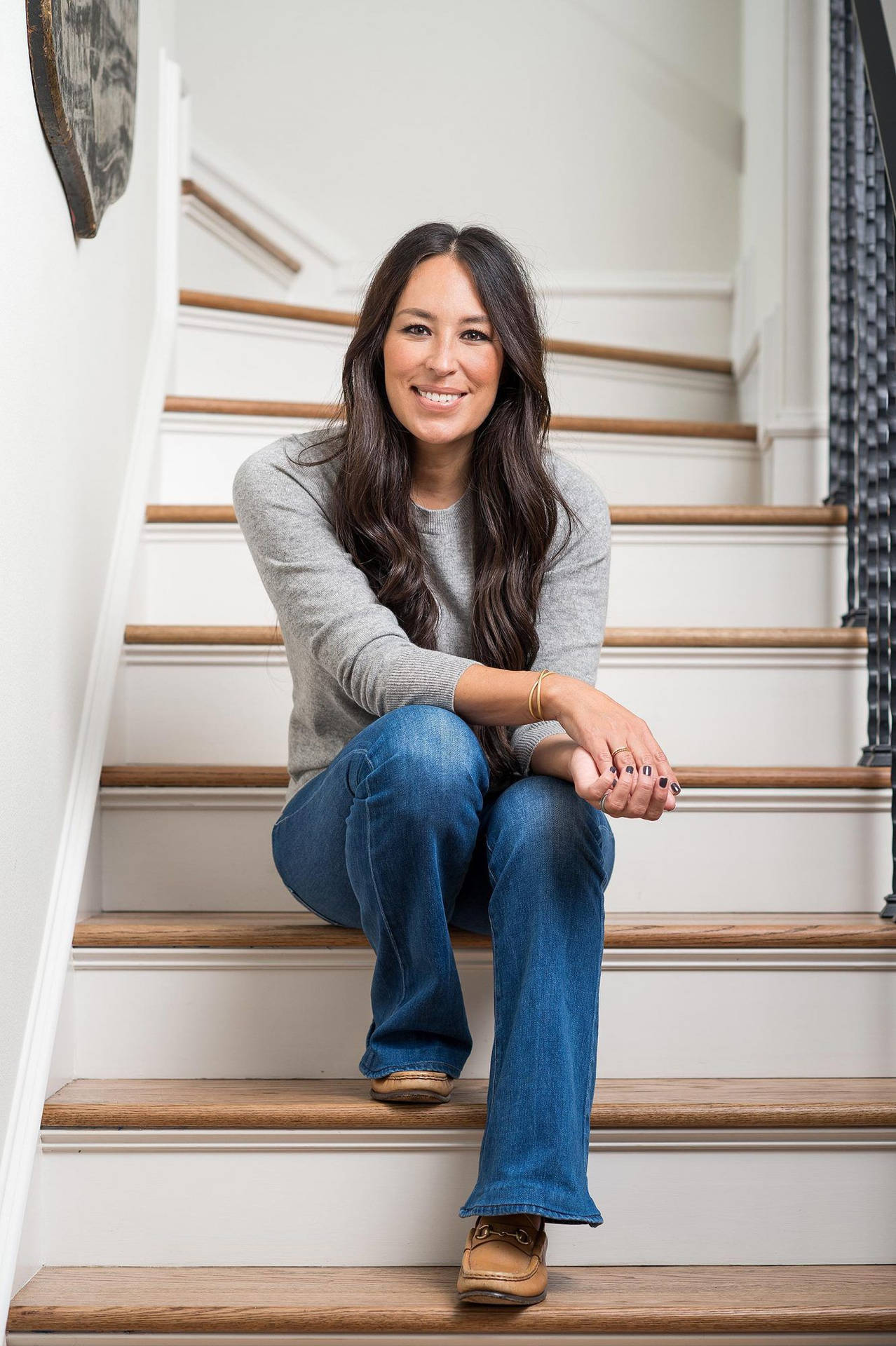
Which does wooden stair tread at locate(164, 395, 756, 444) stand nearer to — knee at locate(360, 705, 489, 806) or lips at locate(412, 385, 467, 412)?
lips at locate(412, 385, 467, 412)

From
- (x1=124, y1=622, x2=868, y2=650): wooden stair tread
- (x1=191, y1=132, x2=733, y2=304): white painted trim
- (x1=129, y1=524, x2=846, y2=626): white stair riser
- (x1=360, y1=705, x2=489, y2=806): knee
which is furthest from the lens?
(x1=191, y1=132, x2=733, y2=304): white painted trim

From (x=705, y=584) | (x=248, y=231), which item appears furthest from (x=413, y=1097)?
(x=248, y=231)

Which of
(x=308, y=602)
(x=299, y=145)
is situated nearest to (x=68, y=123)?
(x=308, y=602)

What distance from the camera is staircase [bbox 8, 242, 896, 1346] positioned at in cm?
120

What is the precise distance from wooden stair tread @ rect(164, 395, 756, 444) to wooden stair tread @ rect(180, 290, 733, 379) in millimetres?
184

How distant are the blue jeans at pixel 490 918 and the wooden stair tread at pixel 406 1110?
0.05 m

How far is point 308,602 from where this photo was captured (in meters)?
1.38

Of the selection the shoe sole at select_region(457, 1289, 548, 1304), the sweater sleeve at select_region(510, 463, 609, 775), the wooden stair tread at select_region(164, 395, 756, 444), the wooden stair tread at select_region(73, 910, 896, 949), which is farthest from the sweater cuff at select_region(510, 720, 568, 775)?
the wooden stair tread at select_region(164, 395, 756, 444)

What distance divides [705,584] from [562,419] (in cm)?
52

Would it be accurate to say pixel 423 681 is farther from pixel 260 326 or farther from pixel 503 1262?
pixel 260 326

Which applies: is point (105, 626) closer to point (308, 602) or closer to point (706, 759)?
point (308, 602)

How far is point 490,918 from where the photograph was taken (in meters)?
1.23

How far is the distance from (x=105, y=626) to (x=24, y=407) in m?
0.54

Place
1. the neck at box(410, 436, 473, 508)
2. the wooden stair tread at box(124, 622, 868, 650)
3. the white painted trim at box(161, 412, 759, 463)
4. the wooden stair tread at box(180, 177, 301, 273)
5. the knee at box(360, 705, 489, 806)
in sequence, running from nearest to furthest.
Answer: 1. the knee at box(360, 705, 489, 806)
2. the neck at box(410, 436, 473, 508)
3. the wooden stair tread at box(124, 622, 868, 650)
4. the white painted trim at box(161, 412, 759, 463)
5. the wooden stair tread at box(180, 177, 301, 273)
